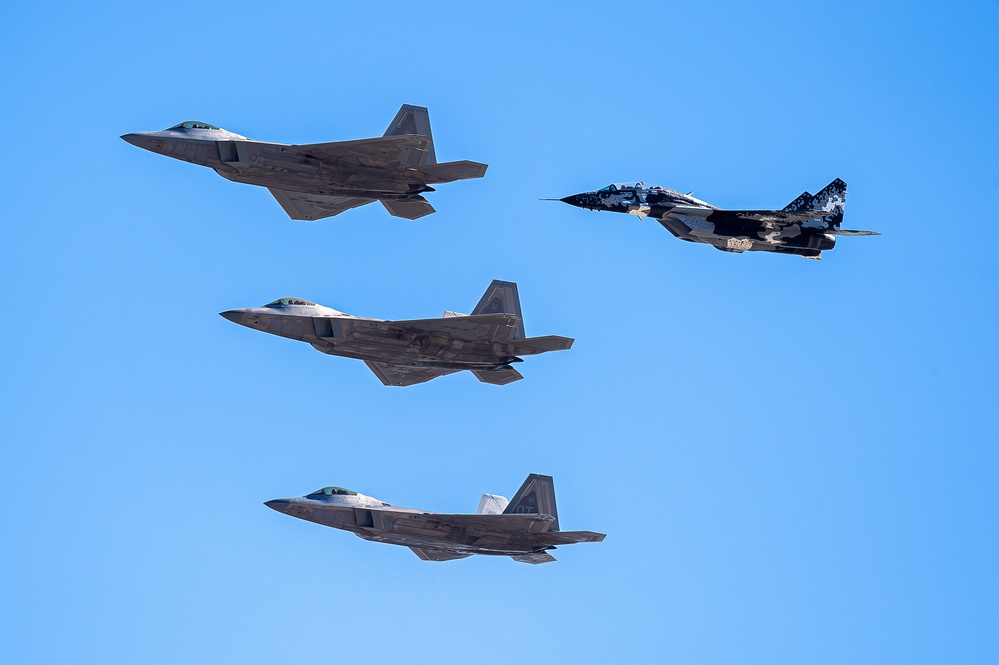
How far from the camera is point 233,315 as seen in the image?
140 feet

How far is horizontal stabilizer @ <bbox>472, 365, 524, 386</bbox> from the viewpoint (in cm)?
4506

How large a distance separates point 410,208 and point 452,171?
10.5ft

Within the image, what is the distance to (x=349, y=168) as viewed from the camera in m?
42.8

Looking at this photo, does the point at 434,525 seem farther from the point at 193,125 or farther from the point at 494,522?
the point at 193,125

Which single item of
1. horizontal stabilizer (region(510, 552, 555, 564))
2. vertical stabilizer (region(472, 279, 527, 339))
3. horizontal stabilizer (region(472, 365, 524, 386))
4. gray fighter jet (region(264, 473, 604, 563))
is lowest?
horizontal stabilizer (region(510, 552, 555, 564))

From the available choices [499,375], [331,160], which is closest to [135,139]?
[331,160]

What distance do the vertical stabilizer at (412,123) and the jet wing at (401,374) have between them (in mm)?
9199

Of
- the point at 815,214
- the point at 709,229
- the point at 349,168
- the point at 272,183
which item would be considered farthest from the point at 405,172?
the point at 815,214

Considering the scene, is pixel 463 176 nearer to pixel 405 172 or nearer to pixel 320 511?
pixel 405 172

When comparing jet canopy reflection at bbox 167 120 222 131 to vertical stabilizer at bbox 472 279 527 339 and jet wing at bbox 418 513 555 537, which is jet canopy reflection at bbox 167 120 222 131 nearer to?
vertical stabilizer at bbox 472 279 527 339

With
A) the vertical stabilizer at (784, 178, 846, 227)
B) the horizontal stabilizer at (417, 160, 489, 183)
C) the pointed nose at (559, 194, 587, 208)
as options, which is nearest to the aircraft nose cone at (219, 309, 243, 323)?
the horizontal stabilizer at (417, 160, 489, 183)

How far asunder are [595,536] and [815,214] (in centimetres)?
1798

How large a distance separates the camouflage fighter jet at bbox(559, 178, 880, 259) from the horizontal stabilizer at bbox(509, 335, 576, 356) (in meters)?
9.73

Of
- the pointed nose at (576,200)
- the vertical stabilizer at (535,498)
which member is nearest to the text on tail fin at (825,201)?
the pointed nose at (576,200)
